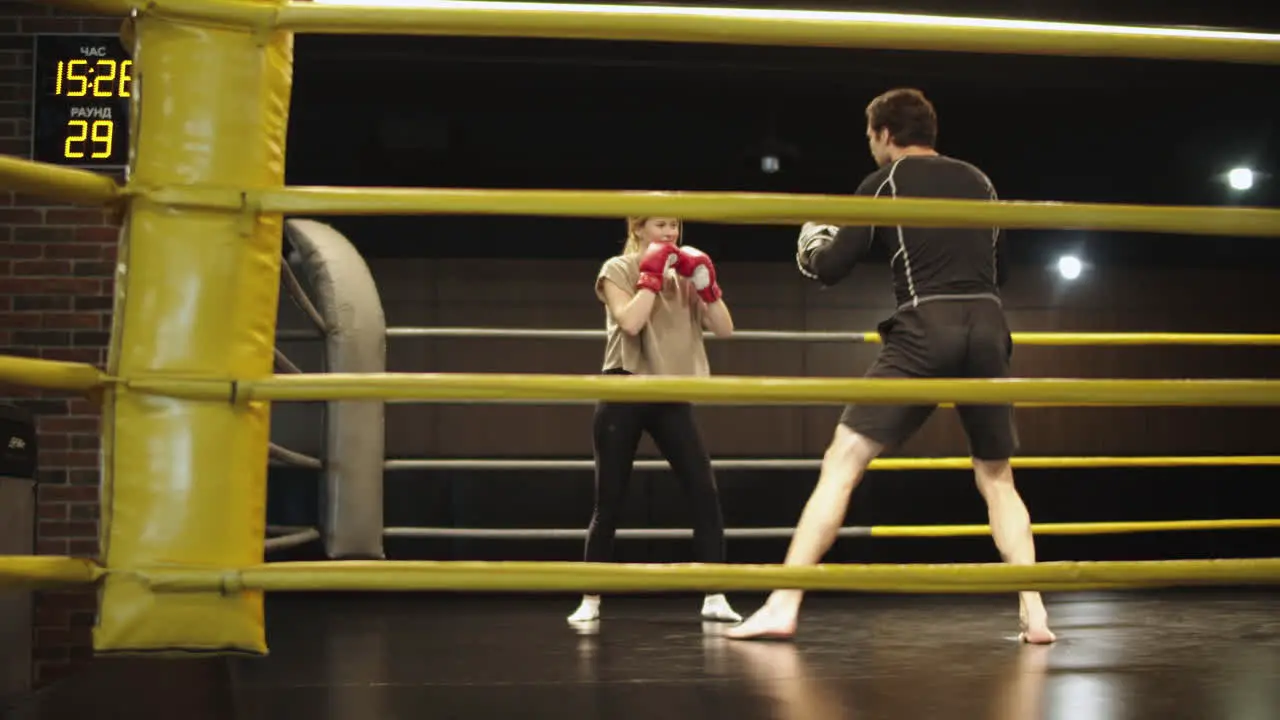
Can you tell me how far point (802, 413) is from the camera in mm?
11180

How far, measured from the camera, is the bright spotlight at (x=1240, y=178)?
926 centimetres

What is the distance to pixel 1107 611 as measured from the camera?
3500 millimetres

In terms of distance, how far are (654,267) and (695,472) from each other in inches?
20.8

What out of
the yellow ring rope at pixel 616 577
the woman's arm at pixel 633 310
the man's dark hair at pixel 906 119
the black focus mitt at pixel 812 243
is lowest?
the yellow ring rope at pixel 616 577

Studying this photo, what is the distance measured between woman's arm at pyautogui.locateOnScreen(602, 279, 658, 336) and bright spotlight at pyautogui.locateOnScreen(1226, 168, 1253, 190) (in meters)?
7.42

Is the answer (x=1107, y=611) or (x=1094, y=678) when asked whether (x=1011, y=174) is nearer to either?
(x=1107, y=611)

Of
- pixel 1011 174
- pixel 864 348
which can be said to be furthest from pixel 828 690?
pixel 864 348

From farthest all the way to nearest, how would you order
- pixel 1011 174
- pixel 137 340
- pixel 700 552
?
pixel 1011 174, pixel 700 552, pixel 137 340

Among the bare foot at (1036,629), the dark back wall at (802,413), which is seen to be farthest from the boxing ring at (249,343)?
the dark back wall at (802,413)

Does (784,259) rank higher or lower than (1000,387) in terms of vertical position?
higher

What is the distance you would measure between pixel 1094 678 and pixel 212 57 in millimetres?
1546

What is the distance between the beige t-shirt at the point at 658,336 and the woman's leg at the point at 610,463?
0.11m

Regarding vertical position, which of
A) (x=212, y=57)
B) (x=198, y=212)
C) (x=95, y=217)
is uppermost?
(x=95, y=217)

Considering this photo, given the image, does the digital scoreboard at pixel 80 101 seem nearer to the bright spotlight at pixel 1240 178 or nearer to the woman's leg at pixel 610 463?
the woman's leg at pixel 610 463
